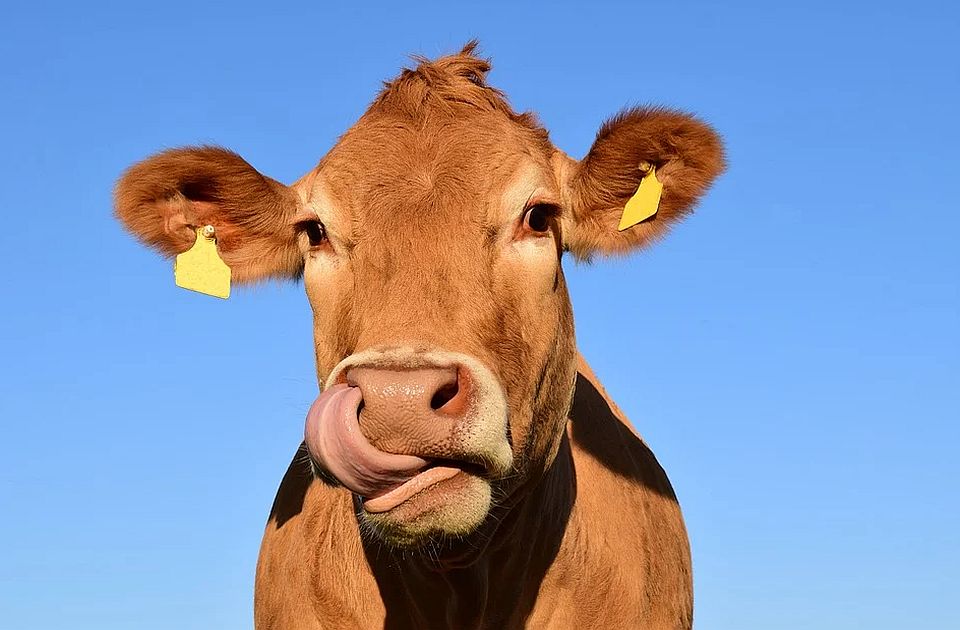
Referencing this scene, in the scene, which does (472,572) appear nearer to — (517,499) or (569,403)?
(517,499)

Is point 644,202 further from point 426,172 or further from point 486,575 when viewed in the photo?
point 486,575

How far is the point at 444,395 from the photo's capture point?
417cm

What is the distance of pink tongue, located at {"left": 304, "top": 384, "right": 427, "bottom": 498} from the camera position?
4082 millimetres

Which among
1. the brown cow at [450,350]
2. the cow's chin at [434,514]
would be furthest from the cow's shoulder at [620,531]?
the cow's chin at [434,514]

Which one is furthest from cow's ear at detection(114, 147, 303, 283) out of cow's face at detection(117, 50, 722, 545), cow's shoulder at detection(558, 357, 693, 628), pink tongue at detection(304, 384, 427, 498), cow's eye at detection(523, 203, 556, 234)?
pink tongue at detection(304, 384, 427, 498)

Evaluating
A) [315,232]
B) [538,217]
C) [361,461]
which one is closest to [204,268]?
[315,232]

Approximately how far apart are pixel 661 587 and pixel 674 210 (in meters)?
1.95

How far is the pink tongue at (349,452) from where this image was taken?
4082 millimetres

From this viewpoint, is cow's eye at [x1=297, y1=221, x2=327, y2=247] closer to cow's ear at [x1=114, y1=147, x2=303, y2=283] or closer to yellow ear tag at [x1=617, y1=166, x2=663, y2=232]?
cow's ear at [x1=114, y1=147, x2=303, y2=283]

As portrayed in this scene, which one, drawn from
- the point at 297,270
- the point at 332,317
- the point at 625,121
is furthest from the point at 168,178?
the point at 625,121

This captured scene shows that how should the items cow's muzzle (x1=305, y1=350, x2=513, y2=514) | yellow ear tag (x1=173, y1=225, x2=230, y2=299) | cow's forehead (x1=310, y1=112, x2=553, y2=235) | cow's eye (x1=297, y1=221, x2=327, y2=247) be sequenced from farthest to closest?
yellow ear tag (x1=173, y1=225, x2=230, y2=299)
cow's eye (x1=297, y1=221, x2=327, y2=247)
cow's forehead (x1=310, y1=112, x2=553, y2=235)
cow's muzzle (x1=305, y1=350, x2=513, y2=514)

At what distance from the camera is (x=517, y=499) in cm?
518

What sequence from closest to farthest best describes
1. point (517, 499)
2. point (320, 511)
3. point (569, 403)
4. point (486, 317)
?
point (486, 317) → point (517, 499) → point (569, 403) → point (320, 511)

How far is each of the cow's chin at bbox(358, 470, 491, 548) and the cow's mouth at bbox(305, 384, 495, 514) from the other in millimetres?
15
